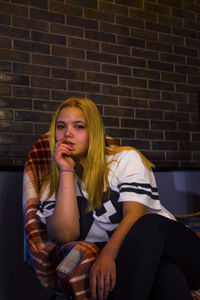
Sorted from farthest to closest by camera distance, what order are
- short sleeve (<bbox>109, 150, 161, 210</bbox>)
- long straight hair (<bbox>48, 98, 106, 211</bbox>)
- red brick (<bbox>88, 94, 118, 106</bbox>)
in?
red brick (<bbox>88, 94, 118, 106</bbox>)
long straight hair (<bbox>48, 98, 106, 211</bbox>)
short sleeve (<bbox>109, 150, 161, 210</bbox>)

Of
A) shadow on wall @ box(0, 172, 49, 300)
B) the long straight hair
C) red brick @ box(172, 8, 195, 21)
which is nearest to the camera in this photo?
the long straight hair

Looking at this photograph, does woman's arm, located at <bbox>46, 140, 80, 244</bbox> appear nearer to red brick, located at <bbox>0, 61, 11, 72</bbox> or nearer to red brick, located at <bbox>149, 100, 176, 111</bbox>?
red brick, located at <bbox>0, 61, 11, 72</bbox>

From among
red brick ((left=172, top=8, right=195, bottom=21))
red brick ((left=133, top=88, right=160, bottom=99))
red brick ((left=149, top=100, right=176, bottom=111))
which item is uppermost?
red brick ((left=172, top=8, right=195, bottom=21))

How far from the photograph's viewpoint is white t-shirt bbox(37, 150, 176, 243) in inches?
58.6

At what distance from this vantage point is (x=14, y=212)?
7.85 ft

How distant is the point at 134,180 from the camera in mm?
1506

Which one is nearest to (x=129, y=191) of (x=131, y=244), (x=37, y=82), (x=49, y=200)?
(x=131, y=244)

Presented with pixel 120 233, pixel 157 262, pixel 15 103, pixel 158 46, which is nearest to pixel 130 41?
pixel 158 46

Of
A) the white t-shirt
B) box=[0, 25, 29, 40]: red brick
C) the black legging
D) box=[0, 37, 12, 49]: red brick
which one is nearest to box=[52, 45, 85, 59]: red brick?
box=[0, 25, 29, 40]: red brick

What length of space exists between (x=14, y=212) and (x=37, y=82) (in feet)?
3.07

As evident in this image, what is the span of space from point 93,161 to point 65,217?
10.9 inches

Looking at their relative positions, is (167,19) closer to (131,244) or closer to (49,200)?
(49,200)

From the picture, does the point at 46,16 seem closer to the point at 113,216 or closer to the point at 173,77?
the point at 173,77

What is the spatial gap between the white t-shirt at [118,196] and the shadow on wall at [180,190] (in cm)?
130
